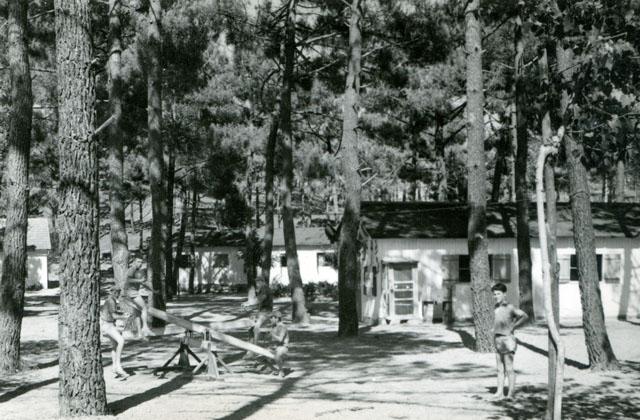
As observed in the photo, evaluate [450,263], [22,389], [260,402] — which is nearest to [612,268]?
[450,263]

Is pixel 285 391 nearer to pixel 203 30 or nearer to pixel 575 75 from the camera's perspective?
pixel 575 75

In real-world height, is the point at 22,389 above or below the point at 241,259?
below

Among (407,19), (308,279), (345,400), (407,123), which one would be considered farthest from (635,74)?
(308,279)

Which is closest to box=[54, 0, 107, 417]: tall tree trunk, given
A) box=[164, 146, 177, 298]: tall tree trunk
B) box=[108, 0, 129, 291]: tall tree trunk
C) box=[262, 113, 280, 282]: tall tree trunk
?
box=[108, 0, 129, 291]: tall tree trunk

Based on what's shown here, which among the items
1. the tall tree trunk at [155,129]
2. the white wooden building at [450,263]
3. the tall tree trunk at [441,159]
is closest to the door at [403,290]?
the white wooden building at [450,263]

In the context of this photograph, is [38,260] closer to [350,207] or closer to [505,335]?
[350,207]

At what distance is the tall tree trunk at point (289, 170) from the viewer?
2202 cm

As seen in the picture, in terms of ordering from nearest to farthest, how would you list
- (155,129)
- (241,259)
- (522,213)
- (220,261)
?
(155,129), (522,213), (241,259), (220,261)

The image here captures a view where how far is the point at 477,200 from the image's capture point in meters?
15.3

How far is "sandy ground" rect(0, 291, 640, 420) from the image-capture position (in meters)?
9.12

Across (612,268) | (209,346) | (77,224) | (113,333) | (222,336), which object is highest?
(77,224)

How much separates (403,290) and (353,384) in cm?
1135

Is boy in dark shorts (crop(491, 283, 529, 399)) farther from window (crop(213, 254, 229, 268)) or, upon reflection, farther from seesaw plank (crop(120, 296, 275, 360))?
window (crop(213, 254, 229, 268))

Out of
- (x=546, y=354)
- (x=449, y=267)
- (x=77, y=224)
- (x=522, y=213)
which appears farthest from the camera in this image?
(x=449, y=267)
